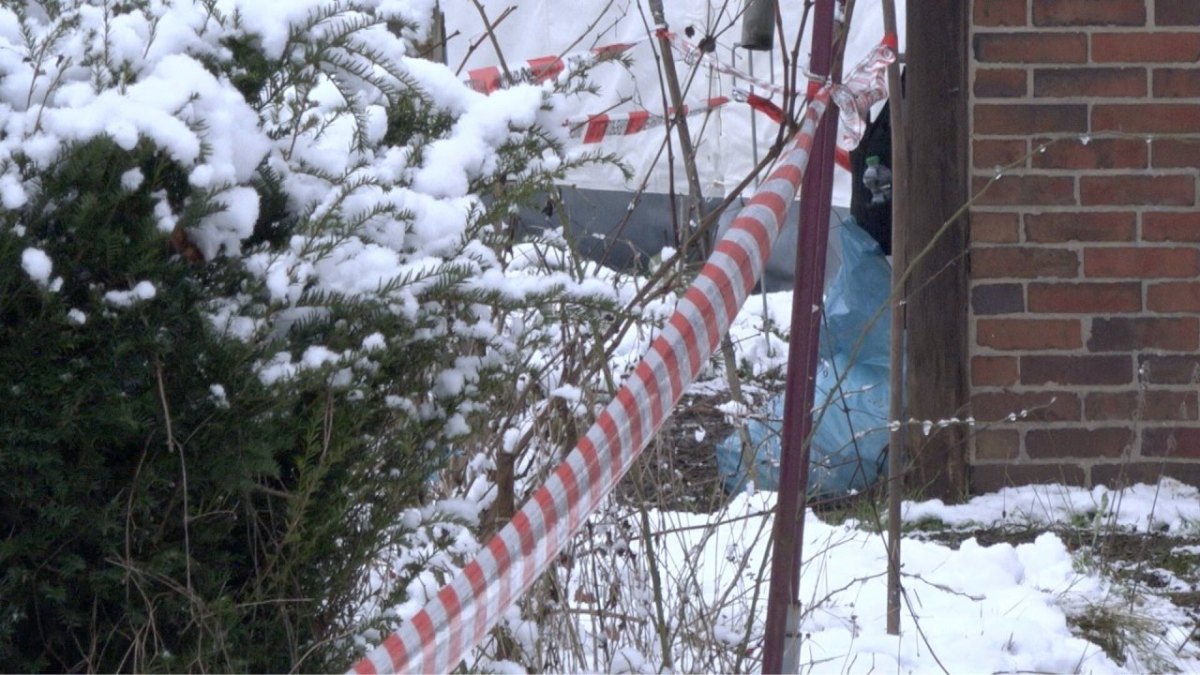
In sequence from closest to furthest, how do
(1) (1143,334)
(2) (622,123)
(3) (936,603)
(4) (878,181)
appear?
(3) (936,603)
(1) (1143,334)
(2) (622,123)
(4) (878,181)

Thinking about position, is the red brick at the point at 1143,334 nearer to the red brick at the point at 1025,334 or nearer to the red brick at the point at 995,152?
the red brick at the point at 1025,334

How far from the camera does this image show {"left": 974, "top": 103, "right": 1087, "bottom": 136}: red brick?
444 cm

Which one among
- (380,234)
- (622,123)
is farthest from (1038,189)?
(380,234)

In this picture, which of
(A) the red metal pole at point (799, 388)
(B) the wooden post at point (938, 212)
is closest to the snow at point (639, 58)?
(B) the wooden post at point (938, 212)

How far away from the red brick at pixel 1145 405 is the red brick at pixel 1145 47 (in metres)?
1.00

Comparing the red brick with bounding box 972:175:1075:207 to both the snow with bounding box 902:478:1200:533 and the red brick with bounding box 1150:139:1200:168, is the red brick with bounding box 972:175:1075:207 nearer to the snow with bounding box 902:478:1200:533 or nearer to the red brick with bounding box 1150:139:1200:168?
the red brick with bounding box 1150:139:1200:168

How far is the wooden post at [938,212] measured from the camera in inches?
175

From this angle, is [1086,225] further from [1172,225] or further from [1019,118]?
[1019,118]

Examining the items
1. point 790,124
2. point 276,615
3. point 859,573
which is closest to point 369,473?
point 276,615

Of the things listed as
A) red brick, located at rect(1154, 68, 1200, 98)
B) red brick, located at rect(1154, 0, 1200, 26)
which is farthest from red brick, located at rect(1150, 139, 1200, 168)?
red brick, located at rect(1154, 0, 1200, 26)

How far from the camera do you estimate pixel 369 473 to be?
7.54 feet

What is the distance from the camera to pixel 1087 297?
448cm

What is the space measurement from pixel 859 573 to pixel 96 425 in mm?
2472

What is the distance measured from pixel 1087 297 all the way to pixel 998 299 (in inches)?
10.5
